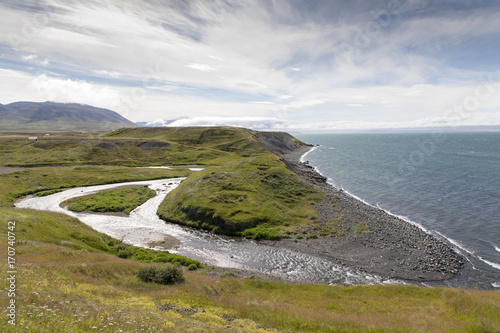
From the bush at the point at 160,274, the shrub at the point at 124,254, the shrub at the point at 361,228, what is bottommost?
the shrub at the point at 124,254

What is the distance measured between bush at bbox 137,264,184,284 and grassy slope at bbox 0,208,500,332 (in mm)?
1066

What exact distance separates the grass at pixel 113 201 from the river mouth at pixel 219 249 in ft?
8.98

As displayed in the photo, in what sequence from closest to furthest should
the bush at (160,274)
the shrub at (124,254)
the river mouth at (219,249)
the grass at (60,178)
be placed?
the bush at (160,274) < the river mouth at (219,249) < the shrub at (124,254) < the grass at (60,178)

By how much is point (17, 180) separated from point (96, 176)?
24916 mm

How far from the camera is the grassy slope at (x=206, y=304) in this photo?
15.1 metres

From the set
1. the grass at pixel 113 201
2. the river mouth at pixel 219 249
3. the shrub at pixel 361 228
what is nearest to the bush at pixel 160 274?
the river mouth at pixel 219 249

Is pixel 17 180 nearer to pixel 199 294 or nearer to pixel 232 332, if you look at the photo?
pixel 199 294

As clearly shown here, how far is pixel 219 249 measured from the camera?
46.9 metres

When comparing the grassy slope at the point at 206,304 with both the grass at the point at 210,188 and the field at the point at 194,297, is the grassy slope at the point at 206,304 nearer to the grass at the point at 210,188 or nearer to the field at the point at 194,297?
the field at the point at 194,297

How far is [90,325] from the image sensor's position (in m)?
13.8

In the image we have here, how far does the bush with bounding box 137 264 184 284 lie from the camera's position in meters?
28.3

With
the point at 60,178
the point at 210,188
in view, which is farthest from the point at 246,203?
the point at 60,178

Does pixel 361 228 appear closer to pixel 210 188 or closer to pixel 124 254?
→ pixel 210 188

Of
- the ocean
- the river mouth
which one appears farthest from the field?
the ocean
